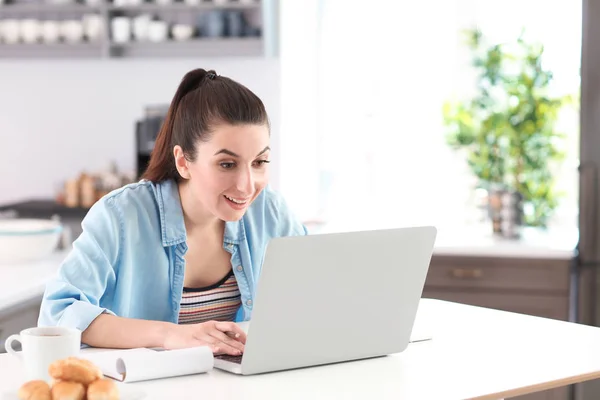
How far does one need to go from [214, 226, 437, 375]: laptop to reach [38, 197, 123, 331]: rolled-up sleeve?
0.37 metres

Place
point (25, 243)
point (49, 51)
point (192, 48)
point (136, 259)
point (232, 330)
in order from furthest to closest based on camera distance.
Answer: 1. point (49, 51)
2. point (192, 48)
3. point (25, 243)
4. point (136, 259)
5. point (232, 330)

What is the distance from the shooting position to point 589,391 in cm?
352

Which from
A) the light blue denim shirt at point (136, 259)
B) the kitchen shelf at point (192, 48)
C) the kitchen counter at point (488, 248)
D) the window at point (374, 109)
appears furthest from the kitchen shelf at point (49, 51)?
the light blue denim shirt at point (136, 259)

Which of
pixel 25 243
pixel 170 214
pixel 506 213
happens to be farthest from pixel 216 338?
A: pixel 506 213

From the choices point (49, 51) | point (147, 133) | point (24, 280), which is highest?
point (49, 51)

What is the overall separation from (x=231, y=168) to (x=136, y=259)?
31cm

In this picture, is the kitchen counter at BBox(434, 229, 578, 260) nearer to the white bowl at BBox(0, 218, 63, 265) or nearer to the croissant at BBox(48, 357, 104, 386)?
the white bowl at BBox(0, 218, 63, 265)

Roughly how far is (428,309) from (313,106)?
2.67 m

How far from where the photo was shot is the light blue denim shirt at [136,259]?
199 cm

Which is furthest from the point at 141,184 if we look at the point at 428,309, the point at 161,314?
the point at 428,309

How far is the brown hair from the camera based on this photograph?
206cm

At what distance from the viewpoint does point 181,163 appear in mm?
2160

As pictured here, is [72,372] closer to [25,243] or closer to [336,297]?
[336,297]

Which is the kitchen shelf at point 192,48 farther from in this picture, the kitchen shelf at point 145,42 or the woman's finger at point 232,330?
the woman's finger at point 232,330
